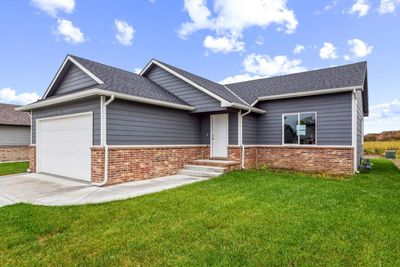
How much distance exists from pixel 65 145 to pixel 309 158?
33.3 feet

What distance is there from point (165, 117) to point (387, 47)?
42.4 feet

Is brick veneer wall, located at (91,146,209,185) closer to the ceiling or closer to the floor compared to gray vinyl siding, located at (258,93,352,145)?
closer to the floor

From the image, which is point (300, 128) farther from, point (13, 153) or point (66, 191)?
point (13, 153)

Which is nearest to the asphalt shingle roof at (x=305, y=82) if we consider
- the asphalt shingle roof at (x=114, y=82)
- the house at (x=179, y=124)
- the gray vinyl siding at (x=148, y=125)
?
the house at (x=179, y=124)

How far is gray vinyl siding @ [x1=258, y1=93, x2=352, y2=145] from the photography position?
9648 millimetres

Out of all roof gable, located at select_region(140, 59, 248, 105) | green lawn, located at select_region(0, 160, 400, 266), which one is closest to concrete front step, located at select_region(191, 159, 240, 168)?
roof gable, located at select_region(140, 59, 248, 105)

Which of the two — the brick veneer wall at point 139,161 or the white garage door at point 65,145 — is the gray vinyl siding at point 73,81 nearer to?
the white garage door at point 65,145

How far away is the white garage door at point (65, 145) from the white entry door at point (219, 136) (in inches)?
215

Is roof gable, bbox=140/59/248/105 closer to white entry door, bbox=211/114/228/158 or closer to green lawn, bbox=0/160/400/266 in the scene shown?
white entry door, bbox=211/114/228/158

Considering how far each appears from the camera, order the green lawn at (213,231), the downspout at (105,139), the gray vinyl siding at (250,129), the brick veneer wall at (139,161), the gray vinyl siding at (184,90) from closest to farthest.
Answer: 1. the green lawn at (213,231)
2. the downspout at (105,139)
3. the brick veneer wall at (139,161)
4. the gray vinyl siding at (184,90)
5. the gray vinyl siding at (250,129)

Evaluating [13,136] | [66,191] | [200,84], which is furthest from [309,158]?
[13,136]

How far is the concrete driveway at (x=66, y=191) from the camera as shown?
589 centimetres

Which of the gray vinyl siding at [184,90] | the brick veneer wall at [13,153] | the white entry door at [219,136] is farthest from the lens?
the brick veneer wall at [13,153]

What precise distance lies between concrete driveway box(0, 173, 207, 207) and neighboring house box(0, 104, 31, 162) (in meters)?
10.9
